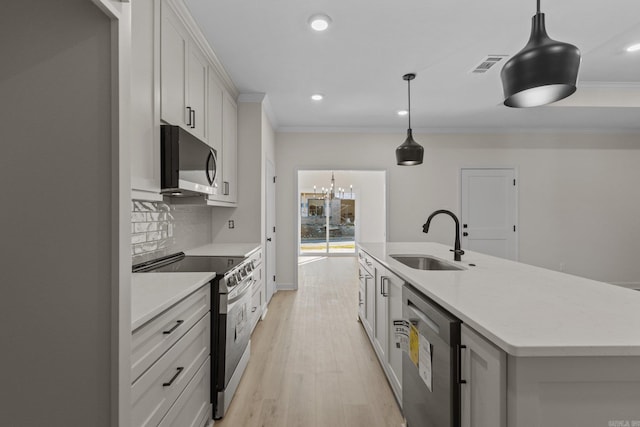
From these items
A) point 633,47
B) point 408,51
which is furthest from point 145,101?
point 633,47

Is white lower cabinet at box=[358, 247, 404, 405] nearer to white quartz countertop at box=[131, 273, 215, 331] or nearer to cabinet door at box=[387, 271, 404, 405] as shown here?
cabinet door at box=[387, 271, 404, 405]

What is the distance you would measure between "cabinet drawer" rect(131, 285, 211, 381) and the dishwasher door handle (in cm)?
109

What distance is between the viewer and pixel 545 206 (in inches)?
205

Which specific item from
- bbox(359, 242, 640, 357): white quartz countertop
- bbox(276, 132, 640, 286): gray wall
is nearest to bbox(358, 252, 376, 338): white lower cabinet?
bbox(359, 242, 640, 357): white quartz countertop

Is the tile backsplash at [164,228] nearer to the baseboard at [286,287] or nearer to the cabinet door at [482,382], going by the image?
the baseboard at [286,287]

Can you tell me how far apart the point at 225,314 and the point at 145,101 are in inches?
51.5

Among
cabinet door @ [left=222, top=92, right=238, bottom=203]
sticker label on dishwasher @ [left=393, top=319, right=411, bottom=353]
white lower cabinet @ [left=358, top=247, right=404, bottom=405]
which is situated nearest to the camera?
sticker label on dishwasher @ [left=393, top=319, right=411, bottom=353]

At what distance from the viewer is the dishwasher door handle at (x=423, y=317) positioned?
121 centimetres

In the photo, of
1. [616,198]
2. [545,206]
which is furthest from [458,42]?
[616,198]

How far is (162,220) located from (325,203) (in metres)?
7.34

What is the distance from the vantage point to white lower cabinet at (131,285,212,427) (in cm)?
106

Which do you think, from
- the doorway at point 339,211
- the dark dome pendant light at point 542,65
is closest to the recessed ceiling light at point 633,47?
the dark dome pendant light at point 542,65

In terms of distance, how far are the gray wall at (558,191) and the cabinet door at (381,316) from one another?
2890 mm

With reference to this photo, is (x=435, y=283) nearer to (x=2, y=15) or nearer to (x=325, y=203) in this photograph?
(x=2, y=15)
